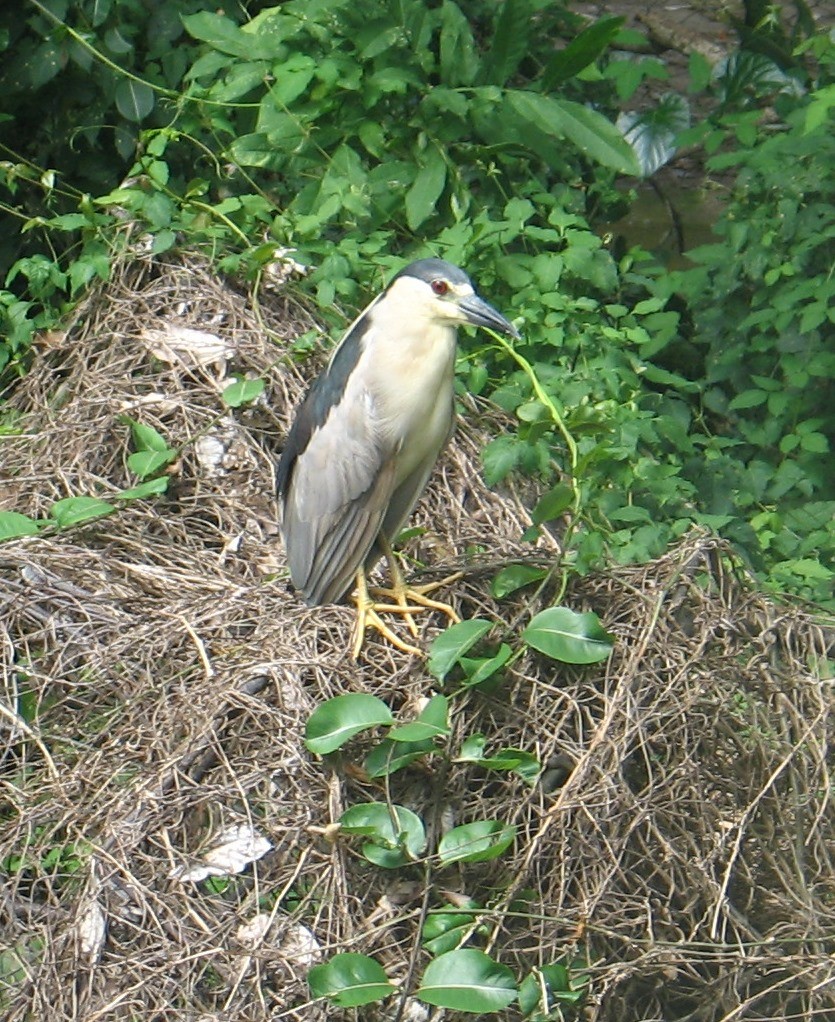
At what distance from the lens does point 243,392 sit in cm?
420

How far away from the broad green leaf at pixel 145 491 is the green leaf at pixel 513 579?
3.70ft

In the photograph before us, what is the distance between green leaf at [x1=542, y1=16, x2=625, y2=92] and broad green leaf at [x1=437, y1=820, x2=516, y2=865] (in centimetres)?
312

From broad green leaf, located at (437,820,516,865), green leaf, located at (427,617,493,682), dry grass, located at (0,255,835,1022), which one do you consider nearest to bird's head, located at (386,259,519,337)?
dry grass, located at (0,255,835,1022)

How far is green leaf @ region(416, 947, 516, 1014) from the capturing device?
8.55ft

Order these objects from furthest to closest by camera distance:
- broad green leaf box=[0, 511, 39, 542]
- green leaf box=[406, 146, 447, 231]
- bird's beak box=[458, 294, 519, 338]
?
1. green leaf box=[406, 146, 447, 231]
2. broad green leaf box=[0, 511, 39, 542]
3. bird's beak box=[458, 294, 519, 338]

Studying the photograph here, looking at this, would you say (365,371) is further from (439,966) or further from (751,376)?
(751,376)

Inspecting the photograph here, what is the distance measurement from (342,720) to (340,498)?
0.86 metres

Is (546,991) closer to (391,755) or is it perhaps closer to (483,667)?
(391,755)

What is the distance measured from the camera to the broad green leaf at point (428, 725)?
279 centimetres

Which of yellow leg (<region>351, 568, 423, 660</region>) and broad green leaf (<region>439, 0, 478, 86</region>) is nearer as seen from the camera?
yellow leg (<region>351, 568, 423, 660</region>)

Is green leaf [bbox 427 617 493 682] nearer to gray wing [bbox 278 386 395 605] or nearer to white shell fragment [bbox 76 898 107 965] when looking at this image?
gray wing [bbox 278 386 395 605]

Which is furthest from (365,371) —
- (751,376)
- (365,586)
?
(751,376)

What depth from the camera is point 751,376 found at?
17.1 ft

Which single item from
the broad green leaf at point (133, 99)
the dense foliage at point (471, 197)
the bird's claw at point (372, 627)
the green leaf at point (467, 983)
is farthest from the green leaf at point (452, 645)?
the broad green leaf at point (133, 99)
